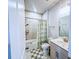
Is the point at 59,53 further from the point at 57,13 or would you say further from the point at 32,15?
the point at 32,15

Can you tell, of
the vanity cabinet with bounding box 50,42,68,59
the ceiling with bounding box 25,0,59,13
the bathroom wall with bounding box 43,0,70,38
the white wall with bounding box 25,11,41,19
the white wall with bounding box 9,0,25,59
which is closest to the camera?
the white wall with bounding box 9,0,25,59

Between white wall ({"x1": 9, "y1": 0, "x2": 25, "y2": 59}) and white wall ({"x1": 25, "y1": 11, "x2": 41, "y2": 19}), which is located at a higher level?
white wall ({"x1": 25, "y1": 11, "x2": 41, "y2": 19})

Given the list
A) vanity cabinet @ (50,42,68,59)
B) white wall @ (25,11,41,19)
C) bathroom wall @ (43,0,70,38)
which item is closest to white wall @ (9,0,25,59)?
vanity cabinet @ (50,42,68,59)

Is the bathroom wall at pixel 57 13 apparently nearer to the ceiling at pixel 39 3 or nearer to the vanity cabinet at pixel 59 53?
the ceiling at pixel 39 3

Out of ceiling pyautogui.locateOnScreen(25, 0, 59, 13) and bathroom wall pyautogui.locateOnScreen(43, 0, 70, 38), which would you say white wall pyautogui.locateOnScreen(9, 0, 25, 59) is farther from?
ceiling pyautogui.locateOnScreen(25, 0, 59, 13)

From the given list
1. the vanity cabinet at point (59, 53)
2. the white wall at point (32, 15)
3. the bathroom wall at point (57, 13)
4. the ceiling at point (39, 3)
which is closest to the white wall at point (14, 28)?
the vanity cabinet at point (59, 53)

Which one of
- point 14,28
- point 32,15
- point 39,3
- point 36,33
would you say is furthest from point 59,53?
point 32,15

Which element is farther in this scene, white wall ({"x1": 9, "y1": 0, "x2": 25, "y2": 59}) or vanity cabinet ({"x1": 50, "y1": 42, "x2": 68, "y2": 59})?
vanity cabinet ({"x1": 50, "y1": 42, "x2": 68, "y2": 59})

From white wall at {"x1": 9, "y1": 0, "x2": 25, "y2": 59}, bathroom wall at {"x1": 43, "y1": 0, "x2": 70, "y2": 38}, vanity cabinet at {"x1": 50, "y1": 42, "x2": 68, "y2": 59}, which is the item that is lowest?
vanity cabinet at {"x1": 50, "y1": 42, "x2": 68, "y2": 59}

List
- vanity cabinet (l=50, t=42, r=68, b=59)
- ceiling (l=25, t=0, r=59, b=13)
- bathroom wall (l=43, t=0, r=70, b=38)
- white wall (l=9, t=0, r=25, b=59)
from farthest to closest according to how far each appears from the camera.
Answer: ceiling (l=25, t=0, r=59, b=13), bathroom wall (l=43, t=0, r=70, b=38), vanity cabinet (l=50, t=42, r=68, b=59), white wall (l=9, t=0, r=25, b=59)
